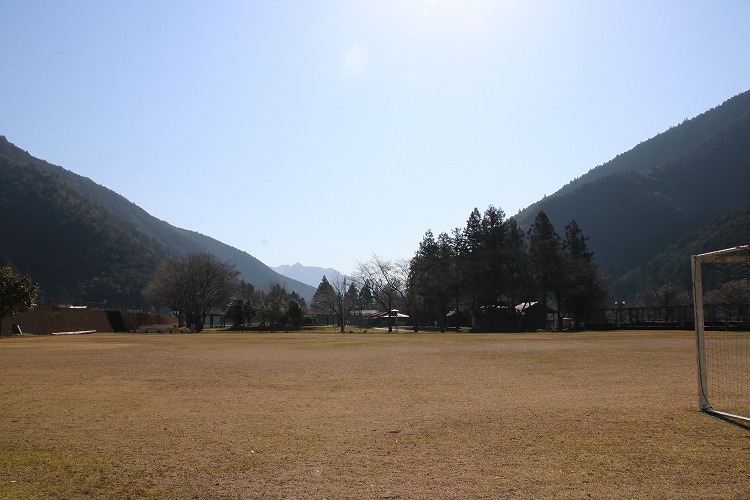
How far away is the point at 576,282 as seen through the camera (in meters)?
71.9

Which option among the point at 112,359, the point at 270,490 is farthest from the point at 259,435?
the point at 112,359

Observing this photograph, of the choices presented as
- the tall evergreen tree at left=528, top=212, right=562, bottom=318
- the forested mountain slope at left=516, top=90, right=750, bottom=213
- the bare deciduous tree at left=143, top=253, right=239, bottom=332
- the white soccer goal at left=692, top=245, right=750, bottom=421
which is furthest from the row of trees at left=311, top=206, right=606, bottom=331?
the forested mountain slope at left=516, top=90, right=750, bottom=213

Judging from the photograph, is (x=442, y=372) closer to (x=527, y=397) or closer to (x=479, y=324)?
(x=527, y=397)

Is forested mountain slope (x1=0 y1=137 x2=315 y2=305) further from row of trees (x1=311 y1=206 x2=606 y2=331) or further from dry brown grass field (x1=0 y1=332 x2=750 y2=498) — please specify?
dry brown grass field (x1=0 y1=332 x2=750 y2=498)

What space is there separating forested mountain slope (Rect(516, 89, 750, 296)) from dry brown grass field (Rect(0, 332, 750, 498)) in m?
127

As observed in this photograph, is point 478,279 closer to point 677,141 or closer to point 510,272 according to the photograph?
point 510,272

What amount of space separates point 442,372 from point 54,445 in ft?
38.6

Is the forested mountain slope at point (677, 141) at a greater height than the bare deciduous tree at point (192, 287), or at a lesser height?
greater

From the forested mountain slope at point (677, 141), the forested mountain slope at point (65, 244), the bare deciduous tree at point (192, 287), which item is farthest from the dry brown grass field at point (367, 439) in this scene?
the forested mountain slope at point (677, 141)

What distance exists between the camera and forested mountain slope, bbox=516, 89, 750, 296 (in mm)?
135500

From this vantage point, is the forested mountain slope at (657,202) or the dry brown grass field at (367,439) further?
the forested mountain slope at (657,202)

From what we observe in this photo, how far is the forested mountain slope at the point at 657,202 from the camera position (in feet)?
445

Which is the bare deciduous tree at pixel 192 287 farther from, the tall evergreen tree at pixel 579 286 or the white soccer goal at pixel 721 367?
the white soccer goal at pixel 721 367

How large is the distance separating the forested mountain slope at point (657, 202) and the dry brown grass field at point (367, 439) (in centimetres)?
12655
